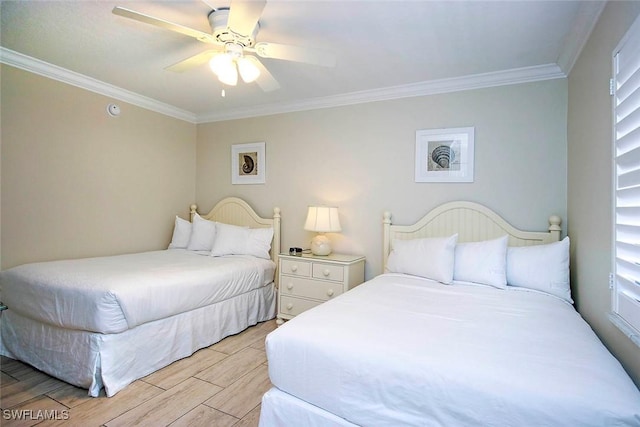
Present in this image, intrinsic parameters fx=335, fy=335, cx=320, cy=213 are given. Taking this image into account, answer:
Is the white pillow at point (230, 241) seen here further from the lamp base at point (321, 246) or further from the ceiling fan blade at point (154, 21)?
the ceiling fan blade at point (154, 21)

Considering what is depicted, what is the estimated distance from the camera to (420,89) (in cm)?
319

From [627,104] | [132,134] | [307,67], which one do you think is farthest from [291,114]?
[627,104]

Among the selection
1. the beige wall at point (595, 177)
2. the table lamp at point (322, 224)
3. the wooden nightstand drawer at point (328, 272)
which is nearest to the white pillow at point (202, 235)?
the table lamp at point (322, 224)

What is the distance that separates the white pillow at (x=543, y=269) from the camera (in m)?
2.29

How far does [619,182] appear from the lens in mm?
1528

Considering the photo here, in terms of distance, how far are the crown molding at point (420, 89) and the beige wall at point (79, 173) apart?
1.12 meters

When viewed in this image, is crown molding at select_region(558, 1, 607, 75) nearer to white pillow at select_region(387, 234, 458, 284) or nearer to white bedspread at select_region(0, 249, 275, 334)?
white pillow at select_region(387, 234, 458, 284)

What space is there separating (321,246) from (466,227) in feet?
4.55

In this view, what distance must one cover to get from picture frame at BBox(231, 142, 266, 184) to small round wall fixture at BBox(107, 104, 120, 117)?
129 cm

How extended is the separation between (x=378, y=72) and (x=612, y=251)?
2.12 meters

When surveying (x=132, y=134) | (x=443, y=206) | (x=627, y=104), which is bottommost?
(x=443, y=206)

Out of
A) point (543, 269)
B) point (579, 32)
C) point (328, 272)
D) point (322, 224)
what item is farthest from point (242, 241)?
point (579, 32)

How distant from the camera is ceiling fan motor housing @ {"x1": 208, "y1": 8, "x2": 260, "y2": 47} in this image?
6.50 ft

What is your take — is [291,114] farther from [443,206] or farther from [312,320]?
[312,320]
